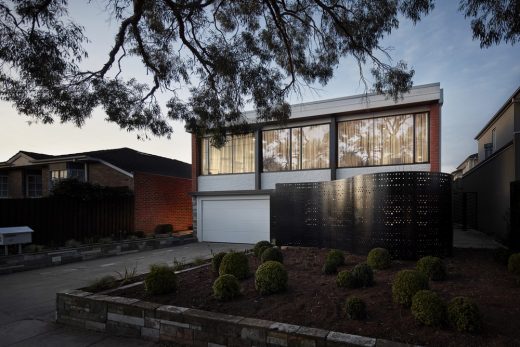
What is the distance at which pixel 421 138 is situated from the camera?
497 inches

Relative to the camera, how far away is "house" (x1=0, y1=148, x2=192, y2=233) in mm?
17531

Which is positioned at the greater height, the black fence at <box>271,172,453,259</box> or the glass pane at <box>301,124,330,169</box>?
the glass pane at <box>301,124,330,169</box>

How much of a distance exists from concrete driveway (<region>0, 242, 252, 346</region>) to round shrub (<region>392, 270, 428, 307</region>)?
3.40 m

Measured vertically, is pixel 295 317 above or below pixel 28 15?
below

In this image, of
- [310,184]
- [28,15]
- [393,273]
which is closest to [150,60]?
[28,15]

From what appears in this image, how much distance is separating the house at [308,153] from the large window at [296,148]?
0.04 metres

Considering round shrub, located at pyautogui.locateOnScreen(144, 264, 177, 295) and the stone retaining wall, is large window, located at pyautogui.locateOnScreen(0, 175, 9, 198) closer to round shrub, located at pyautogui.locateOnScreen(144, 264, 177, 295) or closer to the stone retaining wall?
the stone retaining wall

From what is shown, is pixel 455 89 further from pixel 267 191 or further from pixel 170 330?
pixel 170 330

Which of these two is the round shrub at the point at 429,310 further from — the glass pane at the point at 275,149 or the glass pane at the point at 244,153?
the glass pane at the point at 244,153

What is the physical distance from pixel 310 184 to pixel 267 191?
12.0 ft

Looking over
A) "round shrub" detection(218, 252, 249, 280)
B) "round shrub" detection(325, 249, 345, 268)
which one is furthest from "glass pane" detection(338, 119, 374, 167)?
"round shrub" detection(218, 252, 249, 280)

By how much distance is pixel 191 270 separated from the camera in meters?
7.69

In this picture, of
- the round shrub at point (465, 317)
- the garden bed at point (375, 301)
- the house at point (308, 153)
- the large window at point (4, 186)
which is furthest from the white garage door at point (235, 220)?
the large window at point (4, 186)

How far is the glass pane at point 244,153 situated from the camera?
16.0 meters
